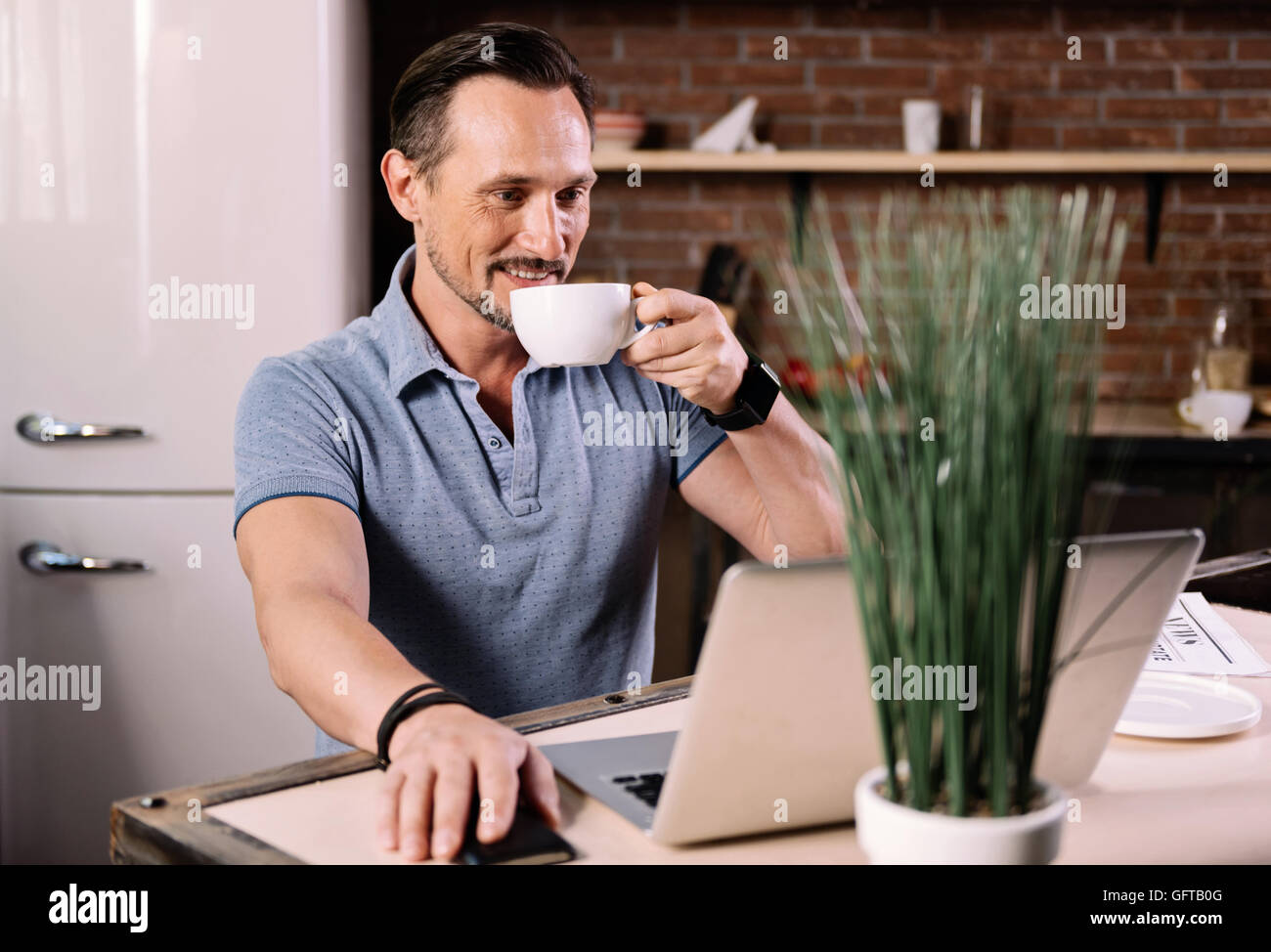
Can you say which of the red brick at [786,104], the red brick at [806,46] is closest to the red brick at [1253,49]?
the red brick at [806,46]

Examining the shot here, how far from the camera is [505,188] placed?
150cm

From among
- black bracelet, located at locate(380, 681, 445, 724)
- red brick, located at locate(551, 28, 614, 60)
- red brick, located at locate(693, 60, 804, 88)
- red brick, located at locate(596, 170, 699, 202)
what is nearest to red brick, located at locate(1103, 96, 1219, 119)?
red brick, located at locate(693, 60, 804, 88)

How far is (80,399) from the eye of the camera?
94.3 inches

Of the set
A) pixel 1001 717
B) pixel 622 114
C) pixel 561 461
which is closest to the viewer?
pixel 1001 717

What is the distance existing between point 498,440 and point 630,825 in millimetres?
747

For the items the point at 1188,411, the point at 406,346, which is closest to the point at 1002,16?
the point at 1188,411

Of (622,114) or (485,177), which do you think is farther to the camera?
(622,114)

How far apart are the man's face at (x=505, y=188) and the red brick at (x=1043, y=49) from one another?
2086 millimetres

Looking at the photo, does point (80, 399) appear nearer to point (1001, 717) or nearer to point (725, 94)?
point (725, 94)

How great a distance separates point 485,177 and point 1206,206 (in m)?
2.45

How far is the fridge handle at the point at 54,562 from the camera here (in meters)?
2.38

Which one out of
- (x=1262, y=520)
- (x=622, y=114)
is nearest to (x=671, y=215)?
(x=622, y=114)

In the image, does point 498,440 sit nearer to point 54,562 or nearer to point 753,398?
point 753,398
